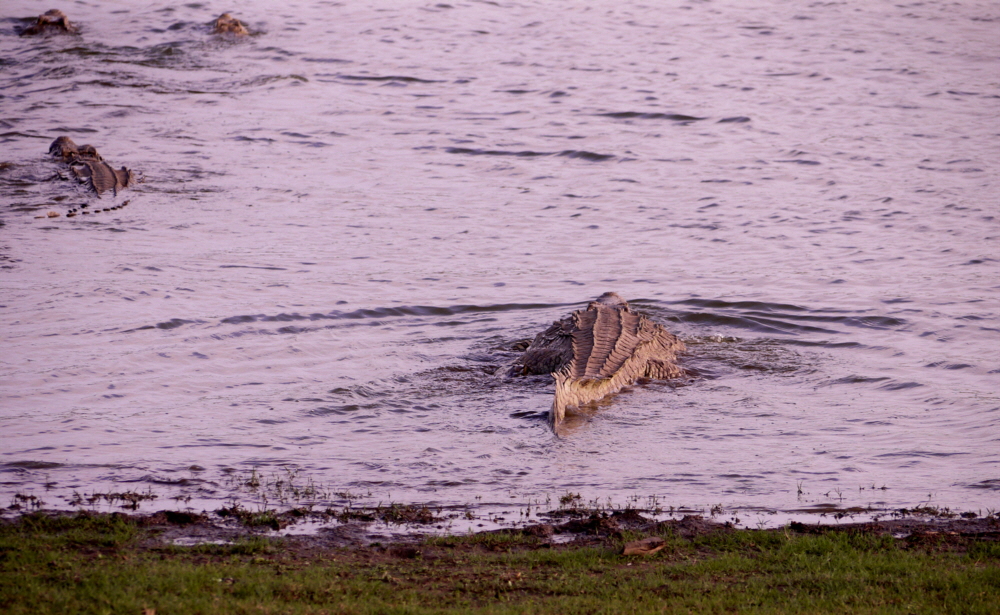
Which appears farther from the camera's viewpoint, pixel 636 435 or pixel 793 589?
pixel 636 435

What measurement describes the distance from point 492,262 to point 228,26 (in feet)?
66.1

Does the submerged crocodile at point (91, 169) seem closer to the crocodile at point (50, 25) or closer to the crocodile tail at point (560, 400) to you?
the crocodile tail at point (560, 400)

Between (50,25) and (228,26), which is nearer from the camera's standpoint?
(50,25)

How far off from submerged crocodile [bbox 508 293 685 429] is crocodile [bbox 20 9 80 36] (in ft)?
83.9

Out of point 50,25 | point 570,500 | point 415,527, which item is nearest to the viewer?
point 415,527

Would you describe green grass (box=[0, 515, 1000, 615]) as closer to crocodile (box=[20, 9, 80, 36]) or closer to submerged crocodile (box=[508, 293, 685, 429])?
submerged crocodile (box=[508, 293, 685, 429])

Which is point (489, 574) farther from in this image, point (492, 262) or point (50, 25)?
point (50, 25)

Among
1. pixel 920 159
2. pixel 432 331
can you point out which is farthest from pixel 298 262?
pixel 920 159

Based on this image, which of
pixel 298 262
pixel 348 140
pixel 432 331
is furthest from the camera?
pixel 348 140

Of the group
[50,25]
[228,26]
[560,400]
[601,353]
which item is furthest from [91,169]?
[50,25]

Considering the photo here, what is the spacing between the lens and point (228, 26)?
101 ft

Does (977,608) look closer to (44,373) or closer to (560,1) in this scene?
(44,373)

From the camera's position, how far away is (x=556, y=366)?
1050cm

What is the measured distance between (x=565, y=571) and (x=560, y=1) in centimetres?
3336
